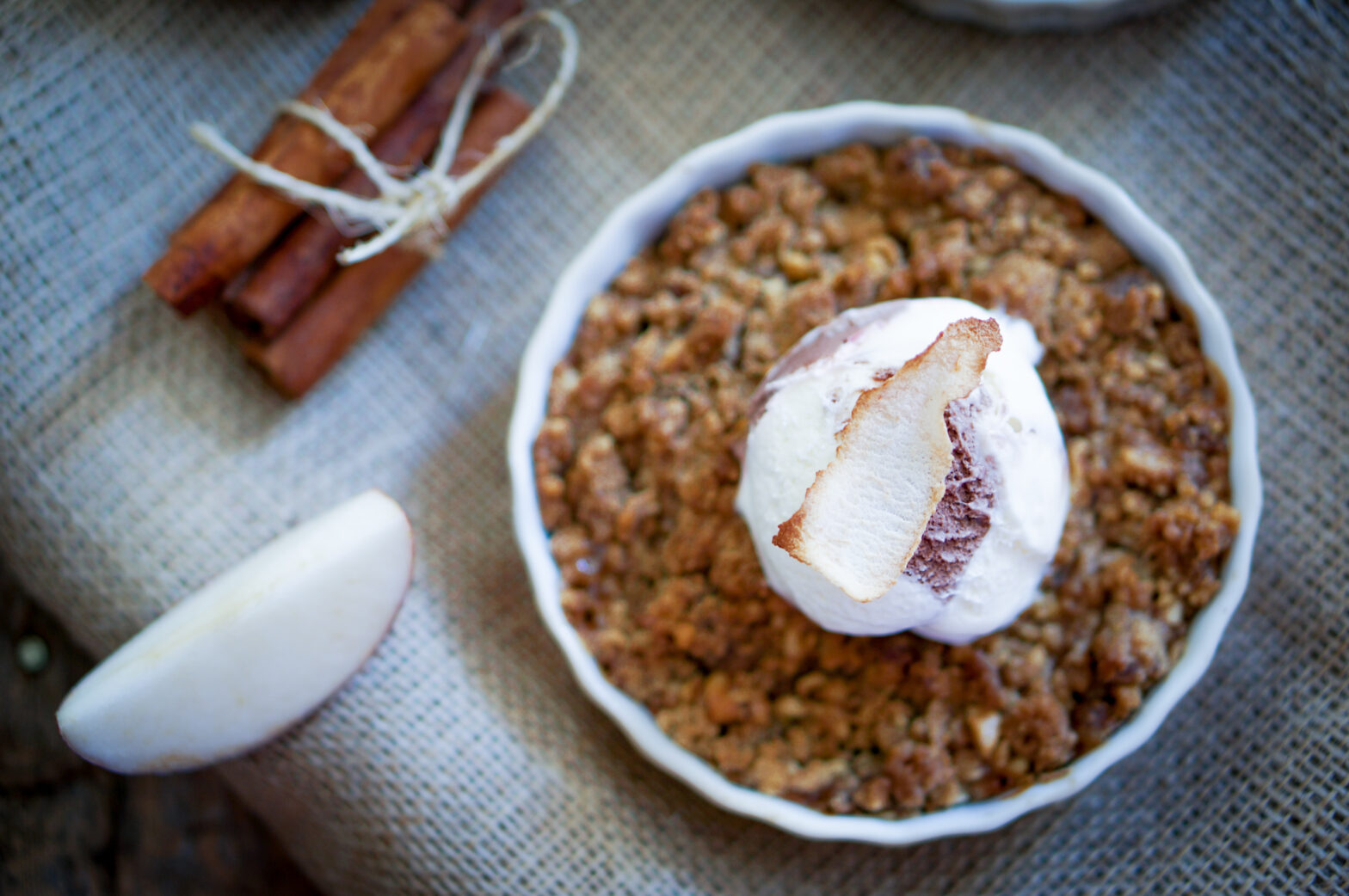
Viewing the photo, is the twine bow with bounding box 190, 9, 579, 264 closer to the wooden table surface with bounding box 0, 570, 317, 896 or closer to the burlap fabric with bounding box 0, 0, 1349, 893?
the burlap fabric with bounding box 0, 0, 1349, 893

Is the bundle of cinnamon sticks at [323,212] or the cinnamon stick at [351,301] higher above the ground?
the bundle of cinnamon sticks at [323,212]

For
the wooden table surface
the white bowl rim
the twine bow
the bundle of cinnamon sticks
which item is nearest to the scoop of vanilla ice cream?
the white bowl rim

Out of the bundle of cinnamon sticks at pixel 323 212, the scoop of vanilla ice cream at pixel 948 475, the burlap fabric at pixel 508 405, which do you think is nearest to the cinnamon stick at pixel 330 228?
the bundle of cinnamon sticks at pixel 323 212

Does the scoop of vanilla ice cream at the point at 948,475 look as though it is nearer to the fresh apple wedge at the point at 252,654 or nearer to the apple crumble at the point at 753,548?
the apple crumble at the point at 753,548

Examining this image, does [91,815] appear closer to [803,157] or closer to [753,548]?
[753,548]

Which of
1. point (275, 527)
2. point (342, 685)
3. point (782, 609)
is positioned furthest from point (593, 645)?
point (275, 527)

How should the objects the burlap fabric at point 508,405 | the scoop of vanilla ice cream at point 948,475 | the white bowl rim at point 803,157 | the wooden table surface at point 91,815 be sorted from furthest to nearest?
the wooden table surface at point 91,815, the burlap fabric at point 508,405, the white bowl rim at point 803,157, the scoop of vanilla ice cream at point 948,475

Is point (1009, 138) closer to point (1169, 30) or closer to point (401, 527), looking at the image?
point (1169, 30)
